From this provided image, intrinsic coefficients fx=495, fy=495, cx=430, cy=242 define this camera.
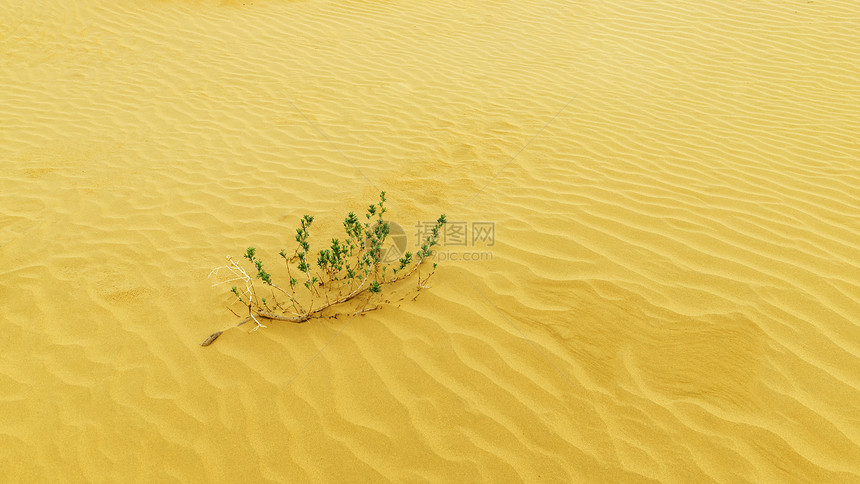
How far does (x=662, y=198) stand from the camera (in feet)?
13.3

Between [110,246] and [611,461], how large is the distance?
365 centimetres

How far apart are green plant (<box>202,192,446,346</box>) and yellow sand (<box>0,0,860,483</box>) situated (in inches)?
5.6

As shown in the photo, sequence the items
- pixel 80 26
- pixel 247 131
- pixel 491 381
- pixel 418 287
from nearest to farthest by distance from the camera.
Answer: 1. pixel 491 381
2. pixel 418 287
3. pixel 247 131
4. pixel 80 26

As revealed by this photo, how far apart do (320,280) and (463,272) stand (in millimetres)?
952

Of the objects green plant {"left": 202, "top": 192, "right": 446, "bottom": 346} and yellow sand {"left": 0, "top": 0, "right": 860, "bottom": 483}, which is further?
green plant {"left": 202, "top": 192, "right": 446, "bottom": 346}

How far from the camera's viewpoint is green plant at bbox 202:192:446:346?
3.01 metres

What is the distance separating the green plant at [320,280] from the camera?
3012 mm

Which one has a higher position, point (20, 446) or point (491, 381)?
point (491, 381)

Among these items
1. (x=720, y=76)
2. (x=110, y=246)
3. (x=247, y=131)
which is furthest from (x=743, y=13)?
(x=110, y=246)

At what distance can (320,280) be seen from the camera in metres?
3.27

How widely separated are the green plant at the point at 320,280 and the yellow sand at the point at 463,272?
141mm

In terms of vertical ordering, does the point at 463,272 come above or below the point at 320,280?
above

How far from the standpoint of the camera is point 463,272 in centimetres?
334

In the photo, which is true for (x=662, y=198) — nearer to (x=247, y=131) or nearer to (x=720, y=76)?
(x=720, y=76)
